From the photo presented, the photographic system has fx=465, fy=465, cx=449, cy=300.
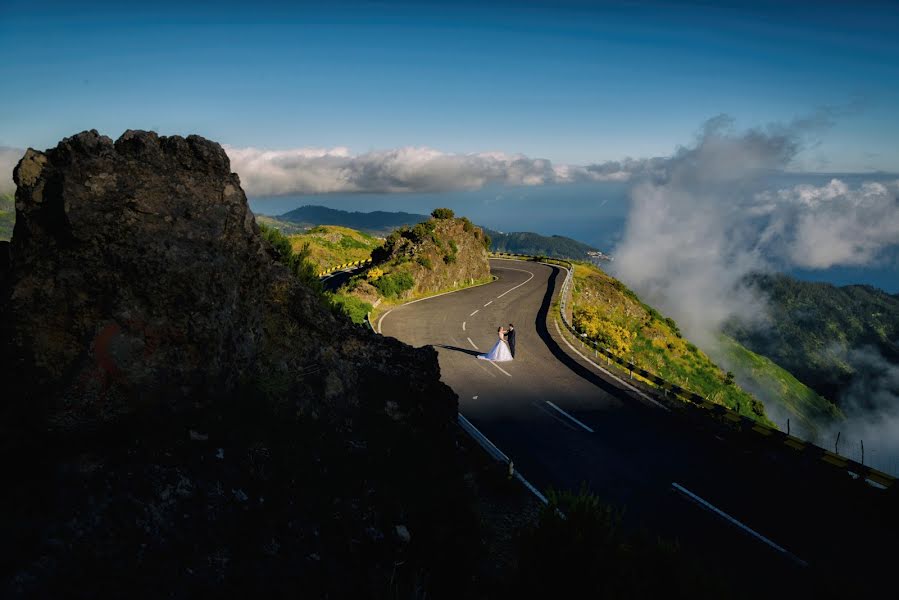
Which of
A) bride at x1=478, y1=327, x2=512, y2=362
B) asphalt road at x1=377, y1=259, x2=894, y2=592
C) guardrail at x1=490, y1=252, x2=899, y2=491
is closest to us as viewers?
asphalt road at x1=377, y1=259, x2=894, y2=592

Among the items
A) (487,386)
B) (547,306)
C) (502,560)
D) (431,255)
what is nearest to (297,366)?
(502,560)

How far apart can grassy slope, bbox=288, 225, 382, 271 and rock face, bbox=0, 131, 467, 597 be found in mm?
55818

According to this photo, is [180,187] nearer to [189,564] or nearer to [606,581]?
[189,564]

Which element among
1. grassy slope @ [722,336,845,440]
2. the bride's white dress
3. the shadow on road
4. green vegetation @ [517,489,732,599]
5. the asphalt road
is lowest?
grassy slope @ [722,336,845,440]

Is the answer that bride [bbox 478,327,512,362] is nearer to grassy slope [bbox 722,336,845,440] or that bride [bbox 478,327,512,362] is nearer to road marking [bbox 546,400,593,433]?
road marking [bbox 546,400,593,433]

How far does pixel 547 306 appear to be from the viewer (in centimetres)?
3769

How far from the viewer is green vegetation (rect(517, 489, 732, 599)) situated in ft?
20.0

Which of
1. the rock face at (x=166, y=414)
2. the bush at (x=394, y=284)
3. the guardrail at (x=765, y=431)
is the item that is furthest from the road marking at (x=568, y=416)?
the bush at (x=394, y=284)

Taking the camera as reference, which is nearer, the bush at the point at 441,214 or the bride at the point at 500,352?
the bride at the point at 500,352

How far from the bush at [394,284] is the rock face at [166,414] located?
29.1 metres

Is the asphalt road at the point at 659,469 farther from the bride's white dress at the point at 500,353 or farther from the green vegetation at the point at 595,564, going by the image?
the green vegetation at the point at 595,564

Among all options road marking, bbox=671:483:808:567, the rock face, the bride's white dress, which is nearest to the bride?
the bride's white dress

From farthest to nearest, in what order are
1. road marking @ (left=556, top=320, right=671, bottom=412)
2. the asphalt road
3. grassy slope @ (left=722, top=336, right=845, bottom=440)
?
1. grassy slope @ (left=722, top=336, right=845, bottom=440)
2. road marking @ (left=556, top=320, right=671, bottom=412)
3. the asphalt road

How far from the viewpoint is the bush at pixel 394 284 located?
37625mm
